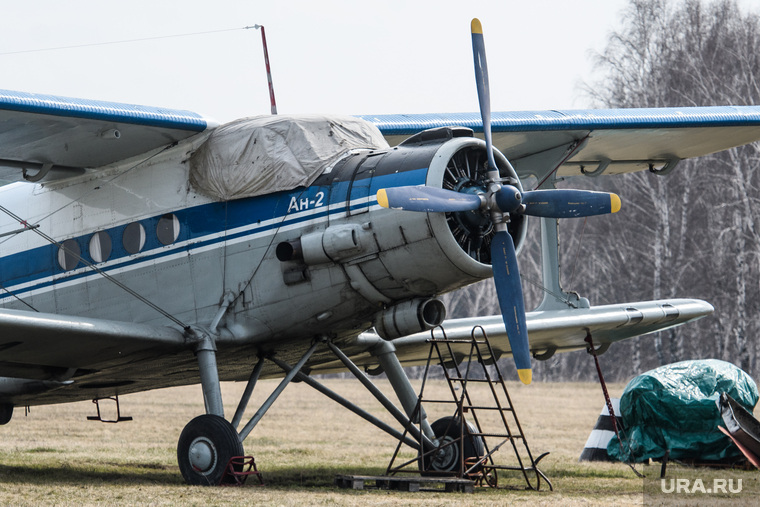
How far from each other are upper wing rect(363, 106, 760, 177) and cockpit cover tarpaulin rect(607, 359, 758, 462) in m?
3.32

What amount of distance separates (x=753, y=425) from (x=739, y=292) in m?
27.8

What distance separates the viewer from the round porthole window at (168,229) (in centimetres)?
1101

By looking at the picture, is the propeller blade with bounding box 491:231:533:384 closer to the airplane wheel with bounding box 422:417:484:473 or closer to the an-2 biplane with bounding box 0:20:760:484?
the an-2 biplane with bounding box 0:20:760:484

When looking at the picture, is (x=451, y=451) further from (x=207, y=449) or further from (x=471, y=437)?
(x=207, y=449)

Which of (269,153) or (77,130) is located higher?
(77,130)

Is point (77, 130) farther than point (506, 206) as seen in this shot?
Yes

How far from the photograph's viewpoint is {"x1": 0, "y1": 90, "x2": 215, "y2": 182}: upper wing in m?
10.5

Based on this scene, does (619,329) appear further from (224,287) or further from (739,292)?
(739,292)

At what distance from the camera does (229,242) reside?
10672mm

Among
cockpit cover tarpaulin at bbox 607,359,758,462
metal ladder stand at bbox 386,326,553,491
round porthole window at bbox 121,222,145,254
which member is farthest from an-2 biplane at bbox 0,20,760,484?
cockpit cover tarpaulin at bbox 607,359,758,462

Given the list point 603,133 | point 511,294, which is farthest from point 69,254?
point 603,133

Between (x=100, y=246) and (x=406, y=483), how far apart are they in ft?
14.8

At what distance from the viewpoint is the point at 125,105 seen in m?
10.9

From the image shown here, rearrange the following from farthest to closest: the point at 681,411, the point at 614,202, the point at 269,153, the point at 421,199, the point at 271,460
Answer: the point at 271,460 < the point at 681,411 < the point at 269,153 < the point at 614,202 < the point at 421,199
